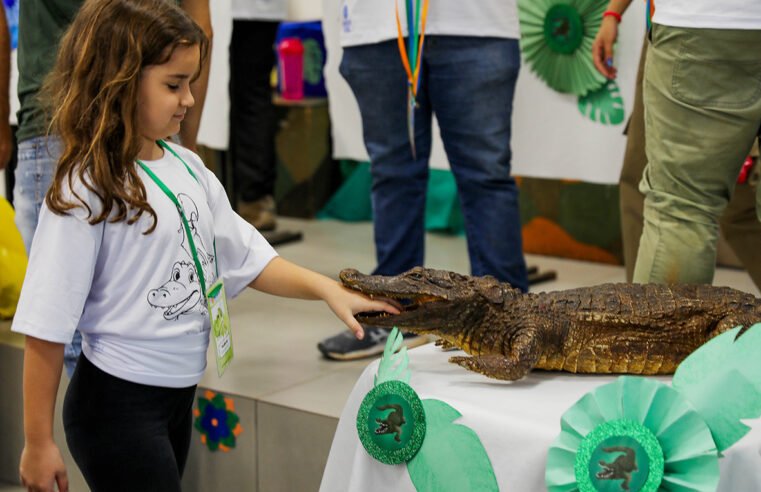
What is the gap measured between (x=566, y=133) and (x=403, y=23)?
0.85 m

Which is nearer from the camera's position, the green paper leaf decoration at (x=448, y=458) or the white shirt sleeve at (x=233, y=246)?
the green paper leaf decoration at (x=448, y=458)

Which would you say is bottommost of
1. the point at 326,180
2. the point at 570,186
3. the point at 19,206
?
the point at 326,180

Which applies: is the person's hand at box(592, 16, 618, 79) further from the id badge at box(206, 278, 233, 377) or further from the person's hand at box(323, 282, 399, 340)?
the id badge at box(206, 278, 233, 377)

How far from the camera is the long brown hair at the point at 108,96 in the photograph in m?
1.38

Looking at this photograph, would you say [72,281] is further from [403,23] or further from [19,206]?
[403,23]

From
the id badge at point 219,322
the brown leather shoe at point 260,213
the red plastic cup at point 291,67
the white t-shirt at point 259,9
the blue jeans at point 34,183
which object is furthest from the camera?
the red plastic cup at point 291,67

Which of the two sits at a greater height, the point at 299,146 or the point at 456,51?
the point at 456,51

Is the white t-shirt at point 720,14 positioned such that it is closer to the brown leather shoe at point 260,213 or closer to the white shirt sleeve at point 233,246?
the white shirt sleeve at point 233,246

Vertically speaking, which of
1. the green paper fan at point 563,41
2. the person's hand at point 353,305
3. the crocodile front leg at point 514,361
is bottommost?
the crocodile front leg at point 514,361

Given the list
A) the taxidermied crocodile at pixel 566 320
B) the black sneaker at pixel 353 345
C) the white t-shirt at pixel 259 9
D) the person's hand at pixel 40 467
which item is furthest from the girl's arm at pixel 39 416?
the white t-shirt at pixel 259 9

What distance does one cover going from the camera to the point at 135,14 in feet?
4.68

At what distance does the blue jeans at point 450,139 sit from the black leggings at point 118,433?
1.06 m

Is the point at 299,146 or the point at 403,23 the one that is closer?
the point at 403,23

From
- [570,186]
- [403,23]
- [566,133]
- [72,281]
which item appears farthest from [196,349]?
[570,186]
